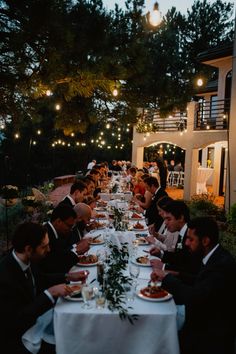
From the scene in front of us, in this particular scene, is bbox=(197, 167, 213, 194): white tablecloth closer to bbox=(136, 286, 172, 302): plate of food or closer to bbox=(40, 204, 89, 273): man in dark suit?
bbox=(40, 204, 89, 273): man in dark suit

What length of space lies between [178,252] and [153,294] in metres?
1.15

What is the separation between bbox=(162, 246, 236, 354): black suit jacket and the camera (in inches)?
108

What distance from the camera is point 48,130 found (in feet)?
85.7

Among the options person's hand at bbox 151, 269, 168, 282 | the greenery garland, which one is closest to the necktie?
the greenery garland

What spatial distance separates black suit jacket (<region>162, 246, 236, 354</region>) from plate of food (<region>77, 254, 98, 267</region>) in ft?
4.09

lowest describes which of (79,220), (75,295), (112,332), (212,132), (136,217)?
(112,332)

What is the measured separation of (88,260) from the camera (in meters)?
3.95

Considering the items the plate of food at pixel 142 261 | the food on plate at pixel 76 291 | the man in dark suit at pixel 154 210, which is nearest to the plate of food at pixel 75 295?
the food on plate at pixel 76 291

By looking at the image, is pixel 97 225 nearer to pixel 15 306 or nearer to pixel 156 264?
pixel 156 264

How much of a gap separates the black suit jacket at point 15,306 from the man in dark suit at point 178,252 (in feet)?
4.41

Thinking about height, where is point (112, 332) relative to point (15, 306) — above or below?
below

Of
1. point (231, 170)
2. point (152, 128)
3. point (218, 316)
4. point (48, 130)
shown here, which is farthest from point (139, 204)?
point (48, 130)

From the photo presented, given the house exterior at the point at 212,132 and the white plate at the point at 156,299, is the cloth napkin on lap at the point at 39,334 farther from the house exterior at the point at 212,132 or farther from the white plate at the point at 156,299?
the house exterior at the point at 212,132

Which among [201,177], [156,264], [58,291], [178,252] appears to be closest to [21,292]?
[58,291]
